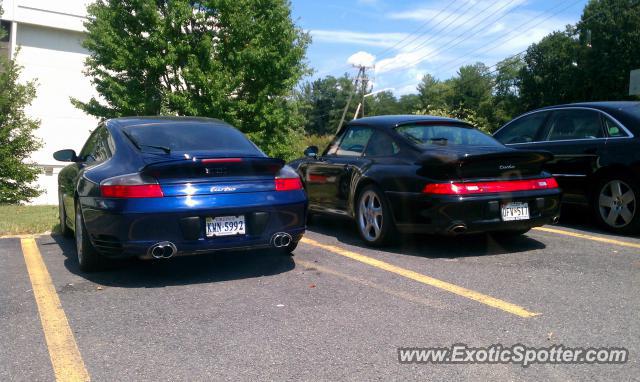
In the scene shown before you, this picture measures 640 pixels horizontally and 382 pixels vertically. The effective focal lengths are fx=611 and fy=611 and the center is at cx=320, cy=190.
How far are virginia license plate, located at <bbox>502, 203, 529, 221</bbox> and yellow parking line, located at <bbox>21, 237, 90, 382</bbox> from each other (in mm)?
3852

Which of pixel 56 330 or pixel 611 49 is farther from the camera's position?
pixel 611 49

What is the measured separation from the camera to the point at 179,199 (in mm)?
4812

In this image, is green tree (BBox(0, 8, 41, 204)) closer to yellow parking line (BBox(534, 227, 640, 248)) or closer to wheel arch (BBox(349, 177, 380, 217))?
wheel arch (BBox(349, 177, 380, 217))

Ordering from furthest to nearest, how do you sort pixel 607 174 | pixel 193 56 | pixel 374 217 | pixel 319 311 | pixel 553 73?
pixel 553 73
pixel 193 56
pixel 607 174
pixel 374 217
pixel 319 311

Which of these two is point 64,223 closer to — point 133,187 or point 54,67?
point 133,187

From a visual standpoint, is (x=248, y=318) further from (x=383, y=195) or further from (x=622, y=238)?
(x=622, y=238)

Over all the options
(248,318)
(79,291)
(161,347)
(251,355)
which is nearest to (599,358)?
(251,355)

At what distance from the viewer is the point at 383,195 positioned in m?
6.12

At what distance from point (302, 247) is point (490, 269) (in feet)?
6.85

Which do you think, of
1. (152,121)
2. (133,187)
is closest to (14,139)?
(152,121)

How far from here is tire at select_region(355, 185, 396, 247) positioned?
20.0ft

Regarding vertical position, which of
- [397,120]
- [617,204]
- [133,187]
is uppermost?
[397,120]

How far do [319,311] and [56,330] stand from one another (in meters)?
1.70

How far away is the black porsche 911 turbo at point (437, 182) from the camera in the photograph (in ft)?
18.4
